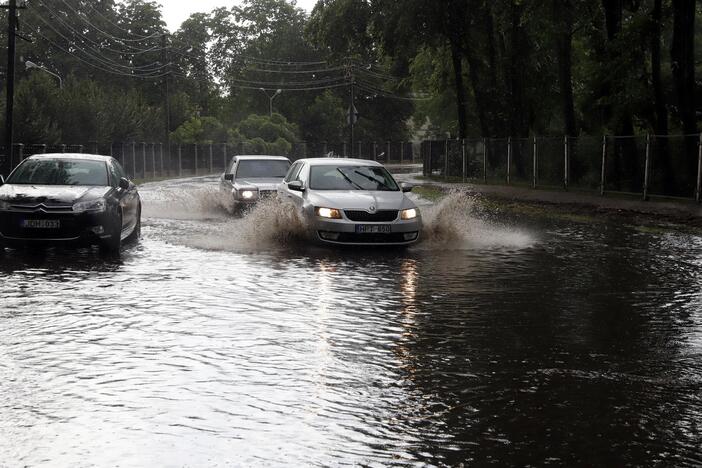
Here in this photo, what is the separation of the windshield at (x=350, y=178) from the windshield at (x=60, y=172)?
135 inches

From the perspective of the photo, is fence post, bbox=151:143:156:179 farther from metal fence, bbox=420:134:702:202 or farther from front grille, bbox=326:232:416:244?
front grille, bbox=326:232:416:244

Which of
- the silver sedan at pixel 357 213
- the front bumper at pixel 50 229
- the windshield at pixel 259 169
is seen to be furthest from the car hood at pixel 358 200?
the windshield at pixel 259 169

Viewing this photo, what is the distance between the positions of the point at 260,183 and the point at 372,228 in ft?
25.6

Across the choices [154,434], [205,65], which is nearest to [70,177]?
[154,434]

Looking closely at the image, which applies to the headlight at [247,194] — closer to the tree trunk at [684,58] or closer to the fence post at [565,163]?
the tree trunk at [684,58]

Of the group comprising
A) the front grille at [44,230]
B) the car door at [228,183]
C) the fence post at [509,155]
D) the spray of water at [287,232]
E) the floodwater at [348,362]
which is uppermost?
the fence post at [509,155]

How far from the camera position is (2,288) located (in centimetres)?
1157

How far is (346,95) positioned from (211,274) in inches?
3944

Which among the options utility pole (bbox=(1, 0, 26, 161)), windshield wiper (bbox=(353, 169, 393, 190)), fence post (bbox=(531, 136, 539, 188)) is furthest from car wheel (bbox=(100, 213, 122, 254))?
fence post (bbox=(531, 136, 539, 188))

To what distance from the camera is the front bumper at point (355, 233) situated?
1577 centimetres

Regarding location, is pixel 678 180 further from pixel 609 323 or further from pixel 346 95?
pixel 346 95

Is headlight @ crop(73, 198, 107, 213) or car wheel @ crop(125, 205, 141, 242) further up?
headlight @ crop(73, 198, 107, 213)

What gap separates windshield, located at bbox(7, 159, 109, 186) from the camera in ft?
52.9

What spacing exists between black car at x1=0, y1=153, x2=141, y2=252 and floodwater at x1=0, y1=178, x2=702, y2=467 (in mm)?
411
